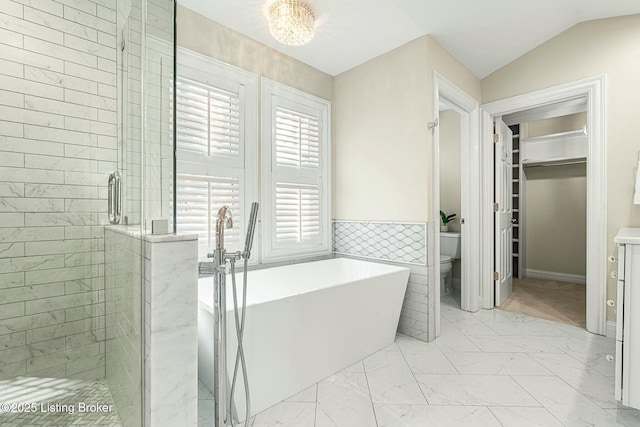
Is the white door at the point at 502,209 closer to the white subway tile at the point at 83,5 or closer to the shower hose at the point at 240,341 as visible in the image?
the shower hose at the point at 240,341

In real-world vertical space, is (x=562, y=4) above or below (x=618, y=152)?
above

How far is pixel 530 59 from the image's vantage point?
2.90 meters

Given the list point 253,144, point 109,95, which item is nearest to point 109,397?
point 109,95

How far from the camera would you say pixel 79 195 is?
1762mm

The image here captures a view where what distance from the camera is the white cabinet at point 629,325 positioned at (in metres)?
1.46

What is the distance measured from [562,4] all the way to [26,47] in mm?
3593

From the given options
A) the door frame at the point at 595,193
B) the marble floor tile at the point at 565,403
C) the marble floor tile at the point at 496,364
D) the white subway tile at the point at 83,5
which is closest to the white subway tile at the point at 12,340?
the white subway tile at the point at 83,5

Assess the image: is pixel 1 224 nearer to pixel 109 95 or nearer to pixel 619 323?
pixel 109 95

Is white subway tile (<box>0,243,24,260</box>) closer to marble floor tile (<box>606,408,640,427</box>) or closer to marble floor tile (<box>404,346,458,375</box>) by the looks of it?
marble floor tile (<box>404,346,458,375</box>)

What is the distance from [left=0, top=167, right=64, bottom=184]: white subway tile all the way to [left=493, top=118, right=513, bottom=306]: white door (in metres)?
3.69

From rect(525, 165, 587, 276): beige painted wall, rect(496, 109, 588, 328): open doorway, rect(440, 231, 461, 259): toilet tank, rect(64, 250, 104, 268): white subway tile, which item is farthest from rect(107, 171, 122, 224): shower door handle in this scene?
rect(525, 165, 587, 276): beige painted wall

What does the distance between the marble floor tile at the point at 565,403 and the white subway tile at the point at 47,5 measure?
344cm

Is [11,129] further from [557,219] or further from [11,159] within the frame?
[557,219]

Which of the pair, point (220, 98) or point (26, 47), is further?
point (220, 98)
